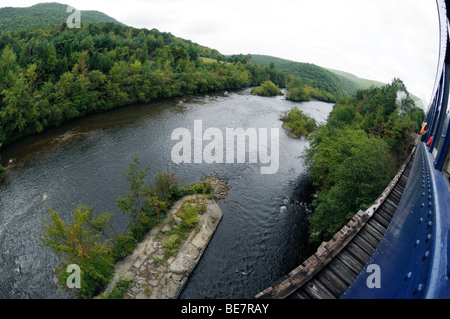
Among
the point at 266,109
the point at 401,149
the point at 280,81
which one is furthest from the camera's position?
the point at 280,81

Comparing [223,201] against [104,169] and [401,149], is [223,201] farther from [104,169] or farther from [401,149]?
[401,149]

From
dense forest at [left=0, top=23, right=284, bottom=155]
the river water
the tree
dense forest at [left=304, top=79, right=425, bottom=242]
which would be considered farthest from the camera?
dense forest at [left=0, top=23, right=284, bottom=155]

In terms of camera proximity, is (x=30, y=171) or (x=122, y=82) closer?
(x=30, y=171)

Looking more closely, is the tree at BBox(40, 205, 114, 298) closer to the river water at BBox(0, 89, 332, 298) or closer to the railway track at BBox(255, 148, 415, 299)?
the river water at BBox(0, 89, 332, 298)

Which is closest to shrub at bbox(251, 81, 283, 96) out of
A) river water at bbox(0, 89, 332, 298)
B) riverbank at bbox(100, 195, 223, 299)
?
river water at bbox(0, 89, 332, 298)

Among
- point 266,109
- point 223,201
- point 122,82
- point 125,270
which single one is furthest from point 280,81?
point 125,270

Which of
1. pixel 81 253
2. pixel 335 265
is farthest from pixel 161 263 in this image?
pixel 335 265
